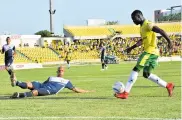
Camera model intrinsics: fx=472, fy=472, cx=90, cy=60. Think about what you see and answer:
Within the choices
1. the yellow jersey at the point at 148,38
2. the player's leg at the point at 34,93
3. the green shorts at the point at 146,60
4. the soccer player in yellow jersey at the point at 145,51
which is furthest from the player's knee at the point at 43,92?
the yellow jersey at the point at 148,38

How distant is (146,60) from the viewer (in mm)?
11773

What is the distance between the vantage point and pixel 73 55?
221 feet

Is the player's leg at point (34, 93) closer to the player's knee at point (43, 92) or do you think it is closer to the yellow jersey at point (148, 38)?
the player's knee at point (43, 92)

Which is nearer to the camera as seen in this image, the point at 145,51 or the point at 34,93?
the point at 145,51

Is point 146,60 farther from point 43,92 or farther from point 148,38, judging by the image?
point 43,92

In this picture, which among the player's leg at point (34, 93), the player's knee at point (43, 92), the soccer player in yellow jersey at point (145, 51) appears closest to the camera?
the soccer player in yellow jersey at point (145, 51)

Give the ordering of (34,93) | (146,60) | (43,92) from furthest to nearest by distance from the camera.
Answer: (43,92) → (34,93) → (146,60)

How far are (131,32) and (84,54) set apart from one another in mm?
17535

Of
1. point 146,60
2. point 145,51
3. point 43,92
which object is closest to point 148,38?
point 145,51

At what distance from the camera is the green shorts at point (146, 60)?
11.8 metres

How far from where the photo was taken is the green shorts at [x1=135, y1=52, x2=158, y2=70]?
11750 mm

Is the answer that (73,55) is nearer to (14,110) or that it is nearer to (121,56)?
(121,56)

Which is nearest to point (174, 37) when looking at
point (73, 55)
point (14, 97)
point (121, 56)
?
point (121, 56)

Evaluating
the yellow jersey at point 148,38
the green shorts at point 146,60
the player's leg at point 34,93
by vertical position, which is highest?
the yellow jersey at point 148,38
